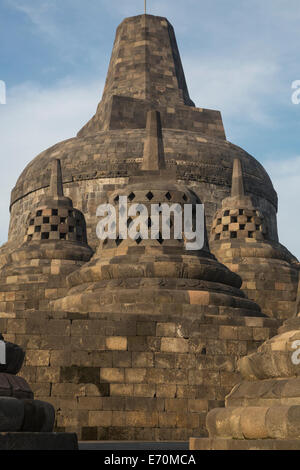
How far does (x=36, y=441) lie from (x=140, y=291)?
420 inches

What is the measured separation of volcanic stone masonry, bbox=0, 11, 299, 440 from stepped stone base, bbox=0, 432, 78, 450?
7.05 metres

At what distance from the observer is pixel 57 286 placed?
26203mm

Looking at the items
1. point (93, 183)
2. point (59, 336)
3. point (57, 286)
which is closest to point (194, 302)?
point (59, 336)

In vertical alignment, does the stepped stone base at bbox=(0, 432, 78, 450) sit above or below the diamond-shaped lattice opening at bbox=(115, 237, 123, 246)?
below

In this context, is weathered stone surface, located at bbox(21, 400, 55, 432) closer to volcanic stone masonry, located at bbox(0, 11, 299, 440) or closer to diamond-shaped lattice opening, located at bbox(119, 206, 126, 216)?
volcanic stone masonry, located at bbox(0, 11, 299, 440)

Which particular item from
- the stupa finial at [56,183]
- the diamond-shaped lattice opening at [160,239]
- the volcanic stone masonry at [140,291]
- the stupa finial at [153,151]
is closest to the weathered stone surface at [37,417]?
the volcanic stone masonry at [140,291]

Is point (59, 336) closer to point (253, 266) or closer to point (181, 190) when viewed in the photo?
point (181, 190)

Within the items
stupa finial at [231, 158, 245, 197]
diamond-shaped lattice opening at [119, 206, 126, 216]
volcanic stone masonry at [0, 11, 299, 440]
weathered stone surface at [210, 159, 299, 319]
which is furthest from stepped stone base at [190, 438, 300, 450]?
stupa finial at [231, 158, 245, 197]

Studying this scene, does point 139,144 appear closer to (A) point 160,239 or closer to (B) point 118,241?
(B) point 118,241

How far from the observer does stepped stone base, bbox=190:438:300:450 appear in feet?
27.7

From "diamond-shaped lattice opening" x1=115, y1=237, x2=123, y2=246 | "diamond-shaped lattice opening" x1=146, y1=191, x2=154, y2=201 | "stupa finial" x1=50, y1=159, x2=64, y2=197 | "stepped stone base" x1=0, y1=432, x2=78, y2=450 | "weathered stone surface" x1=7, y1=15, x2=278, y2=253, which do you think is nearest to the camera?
"stepped stone base" x1=0, y1=432, x2=78, y2=450

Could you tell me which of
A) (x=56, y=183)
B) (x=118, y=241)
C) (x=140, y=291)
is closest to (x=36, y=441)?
(x=140, y=291)

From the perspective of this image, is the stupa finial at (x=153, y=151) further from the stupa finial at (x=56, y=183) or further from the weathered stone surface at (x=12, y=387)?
the weathered stone surface at (x=12, y=387)

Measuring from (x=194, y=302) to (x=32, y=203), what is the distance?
19681mm
